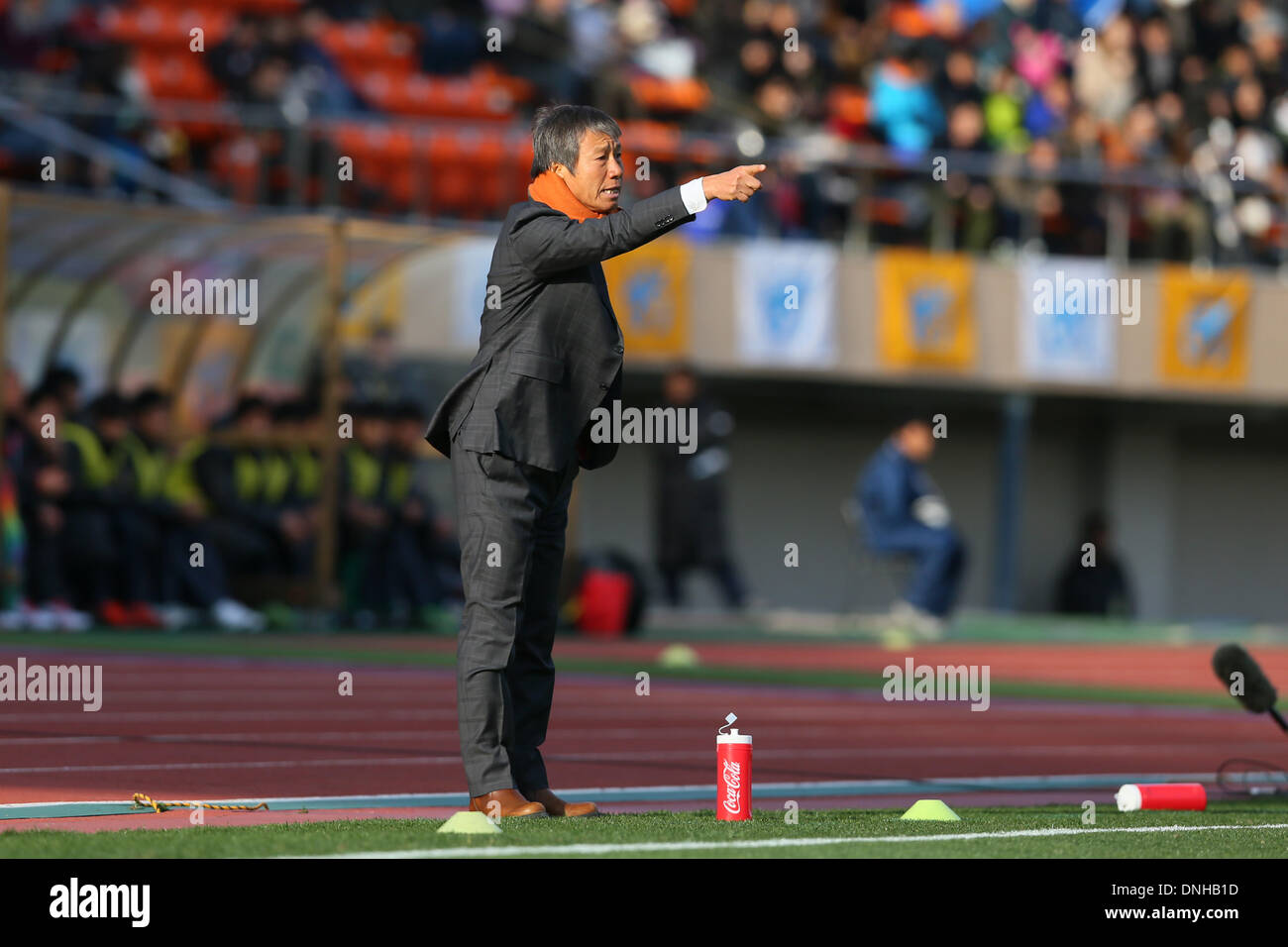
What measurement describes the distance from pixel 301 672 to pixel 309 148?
27.6ft

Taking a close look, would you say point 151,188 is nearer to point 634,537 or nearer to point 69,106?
point 69,106

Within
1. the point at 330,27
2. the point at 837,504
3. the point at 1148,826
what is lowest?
the point at 1148,826

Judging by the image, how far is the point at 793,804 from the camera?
6.89 meters

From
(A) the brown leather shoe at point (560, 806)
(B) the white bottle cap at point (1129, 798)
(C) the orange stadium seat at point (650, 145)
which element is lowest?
(B) the white bottle cap at point (1129, 798)

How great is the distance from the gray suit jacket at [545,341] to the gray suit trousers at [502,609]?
0.10m

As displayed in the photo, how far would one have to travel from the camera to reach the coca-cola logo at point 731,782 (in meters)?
6.37

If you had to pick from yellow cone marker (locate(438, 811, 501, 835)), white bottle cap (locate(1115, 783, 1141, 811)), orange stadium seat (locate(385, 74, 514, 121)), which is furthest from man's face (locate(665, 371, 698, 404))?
yellow cone marker (locate(438, 811, 501, 835))

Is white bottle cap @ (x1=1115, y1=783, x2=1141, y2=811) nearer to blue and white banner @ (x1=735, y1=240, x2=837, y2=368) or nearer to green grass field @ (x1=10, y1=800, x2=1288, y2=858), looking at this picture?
green grass field @ (x1=10, y1=800, x2=1288, y2=858)

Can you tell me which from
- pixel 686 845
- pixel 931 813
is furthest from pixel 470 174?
pixel 686 845

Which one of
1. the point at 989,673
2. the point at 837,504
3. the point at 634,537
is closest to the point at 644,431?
the point at 634,537

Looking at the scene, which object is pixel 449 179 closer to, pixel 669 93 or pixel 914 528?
pixel 669 93

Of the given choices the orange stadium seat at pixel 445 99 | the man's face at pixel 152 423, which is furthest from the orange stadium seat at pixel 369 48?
the man's face at pixel 152 423

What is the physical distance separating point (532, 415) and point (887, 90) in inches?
710

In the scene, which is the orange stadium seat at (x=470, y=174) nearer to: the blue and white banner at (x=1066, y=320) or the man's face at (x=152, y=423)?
the man's face at (x=152, y=423)
